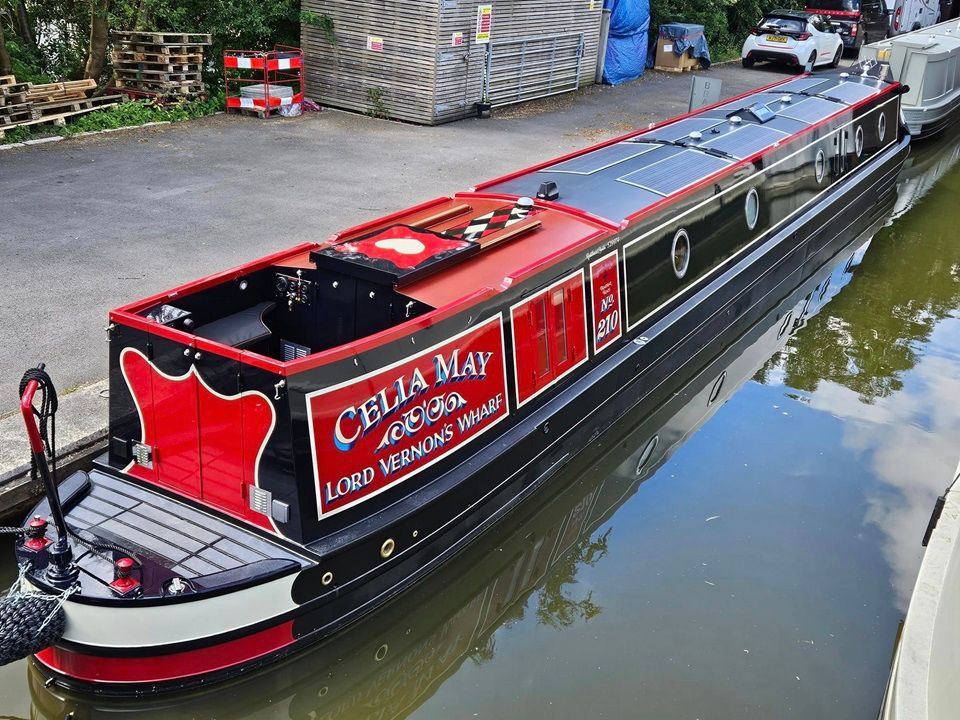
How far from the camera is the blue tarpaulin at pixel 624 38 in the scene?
20.4m

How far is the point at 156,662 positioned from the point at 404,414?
1.88 metres

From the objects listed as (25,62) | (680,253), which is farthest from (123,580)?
(25,62)

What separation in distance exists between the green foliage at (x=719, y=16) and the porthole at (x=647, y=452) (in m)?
17.4

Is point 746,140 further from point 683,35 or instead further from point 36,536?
point 683,35

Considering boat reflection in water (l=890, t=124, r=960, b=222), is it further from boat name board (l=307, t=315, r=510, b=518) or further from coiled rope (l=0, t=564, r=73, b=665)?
coiled rope (l=0, t=564, r=73, b=665)

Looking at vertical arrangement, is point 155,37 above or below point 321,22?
below

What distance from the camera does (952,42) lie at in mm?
18969

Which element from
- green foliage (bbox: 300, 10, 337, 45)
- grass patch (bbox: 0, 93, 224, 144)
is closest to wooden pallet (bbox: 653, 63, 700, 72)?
green foliage (bbox: 300, 10, 337, 45)

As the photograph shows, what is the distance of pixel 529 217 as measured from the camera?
7.27 meters

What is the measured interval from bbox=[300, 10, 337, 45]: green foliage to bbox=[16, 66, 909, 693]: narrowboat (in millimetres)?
9484

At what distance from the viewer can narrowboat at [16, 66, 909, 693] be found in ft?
16.0

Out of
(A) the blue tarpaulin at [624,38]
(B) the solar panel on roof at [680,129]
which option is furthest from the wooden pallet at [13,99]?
(A) the blue tarpaulin at [624,38]

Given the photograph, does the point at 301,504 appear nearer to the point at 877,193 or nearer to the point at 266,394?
the point at 266,394

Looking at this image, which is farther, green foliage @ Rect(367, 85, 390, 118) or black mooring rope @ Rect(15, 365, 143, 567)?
green foliage @ Rect(367, 85, 390, 118)
